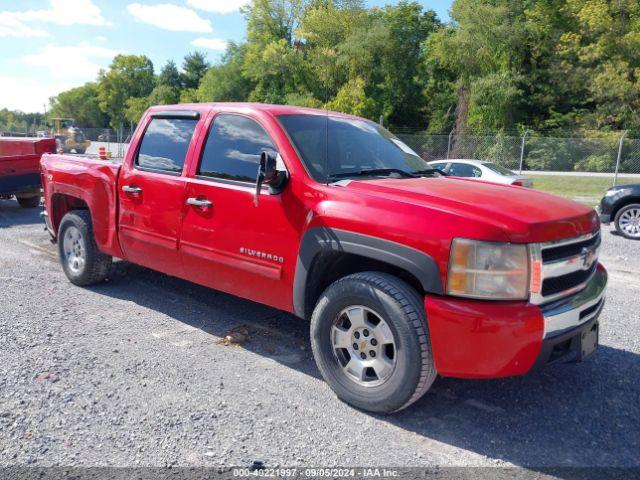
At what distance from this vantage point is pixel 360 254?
125 inches

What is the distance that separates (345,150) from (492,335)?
6.02 ft

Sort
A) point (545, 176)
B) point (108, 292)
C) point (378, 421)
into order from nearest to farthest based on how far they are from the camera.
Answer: point (378, 421)
point (108, 292)
point (545, 176)

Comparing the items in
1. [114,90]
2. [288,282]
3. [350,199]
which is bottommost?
[288,282]

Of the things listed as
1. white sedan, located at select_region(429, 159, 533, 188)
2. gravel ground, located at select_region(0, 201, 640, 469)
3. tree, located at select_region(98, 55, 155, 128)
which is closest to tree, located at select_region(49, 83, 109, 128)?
tree, located at select_region(98, 55, 155, 128)

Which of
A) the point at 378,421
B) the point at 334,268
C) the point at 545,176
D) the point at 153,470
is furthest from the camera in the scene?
the point at 545,176

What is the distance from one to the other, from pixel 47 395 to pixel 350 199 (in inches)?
89.3

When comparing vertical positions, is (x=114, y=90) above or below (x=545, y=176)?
above

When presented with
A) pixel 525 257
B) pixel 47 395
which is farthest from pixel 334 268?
pixel 47 395

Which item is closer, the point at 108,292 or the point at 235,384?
the point at 235,384

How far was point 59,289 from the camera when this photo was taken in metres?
5.64

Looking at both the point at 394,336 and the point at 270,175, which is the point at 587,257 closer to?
the point at 394,336

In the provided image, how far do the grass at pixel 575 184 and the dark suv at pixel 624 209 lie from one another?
8.99m

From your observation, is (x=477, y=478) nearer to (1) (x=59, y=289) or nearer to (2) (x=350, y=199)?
(2) (x=350, y=199)

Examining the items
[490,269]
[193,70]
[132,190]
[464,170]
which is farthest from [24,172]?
[193,70]
